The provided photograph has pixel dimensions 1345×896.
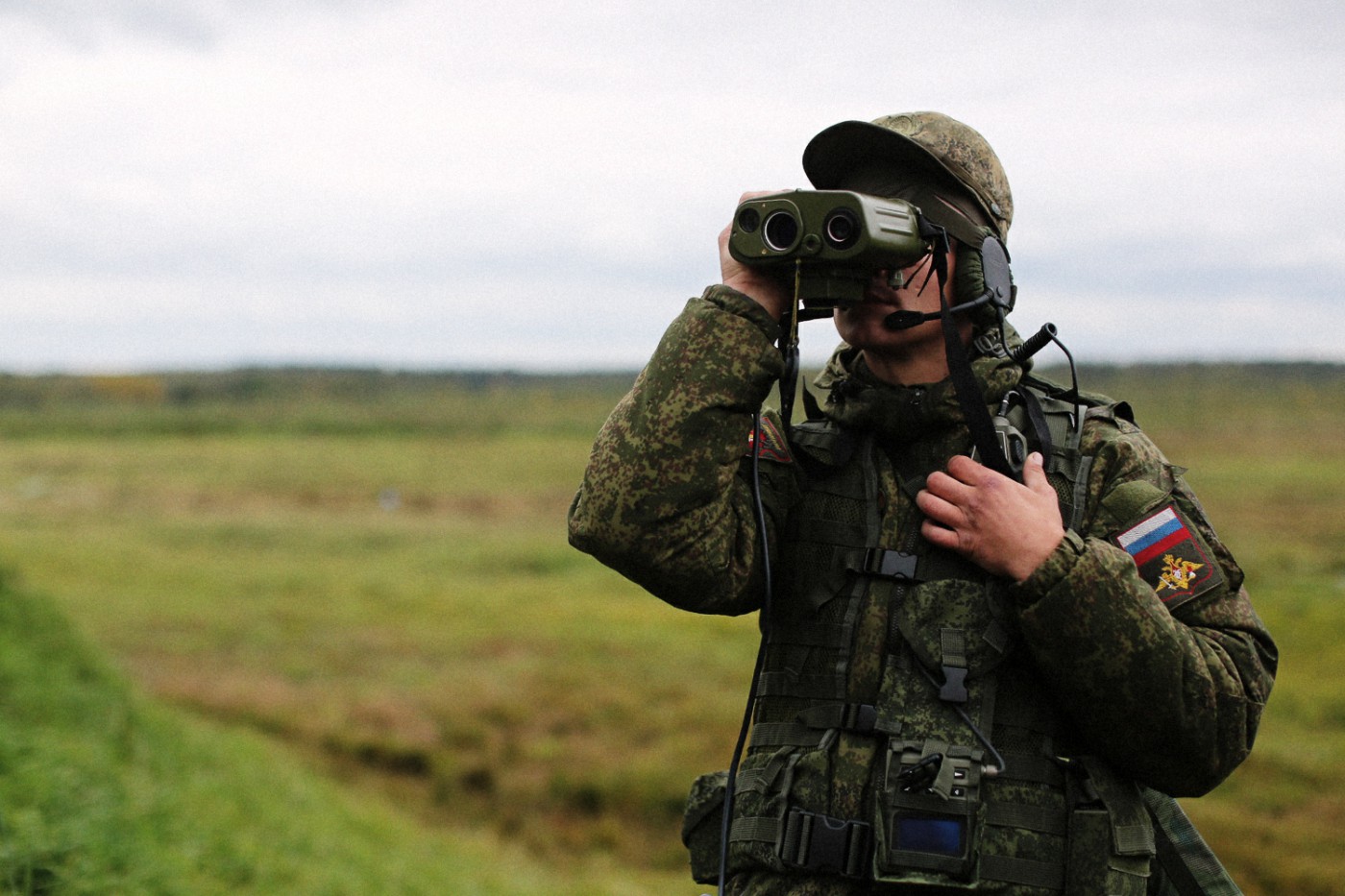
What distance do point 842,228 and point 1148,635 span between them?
1.05 m

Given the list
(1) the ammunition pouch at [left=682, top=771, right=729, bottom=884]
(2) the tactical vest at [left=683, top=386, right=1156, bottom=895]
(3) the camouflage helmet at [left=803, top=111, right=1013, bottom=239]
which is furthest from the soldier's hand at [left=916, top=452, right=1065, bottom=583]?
(1) the ammunition pouch at [left=682, top=771, right=729, bottom=884]

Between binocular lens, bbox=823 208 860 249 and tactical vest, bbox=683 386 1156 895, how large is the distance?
571 mm

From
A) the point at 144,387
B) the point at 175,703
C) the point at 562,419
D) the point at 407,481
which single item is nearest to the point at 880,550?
the point at 175,703

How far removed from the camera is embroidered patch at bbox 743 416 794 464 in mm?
3018

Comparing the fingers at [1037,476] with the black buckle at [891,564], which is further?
the black buckle at [891,564]

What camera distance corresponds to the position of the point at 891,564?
2812 millimetres

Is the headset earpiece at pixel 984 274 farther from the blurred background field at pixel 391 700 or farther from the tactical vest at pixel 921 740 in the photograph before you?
the blurred background field at pixel 391 700

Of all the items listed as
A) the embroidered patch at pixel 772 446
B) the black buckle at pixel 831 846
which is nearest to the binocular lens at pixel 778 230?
the embroidered patch at pixel 772 446

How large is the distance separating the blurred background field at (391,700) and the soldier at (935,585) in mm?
2997

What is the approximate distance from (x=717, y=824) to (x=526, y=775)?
401 inches

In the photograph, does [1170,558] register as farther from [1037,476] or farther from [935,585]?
[935,585]

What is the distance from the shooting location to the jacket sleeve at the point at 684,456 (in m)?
2.69

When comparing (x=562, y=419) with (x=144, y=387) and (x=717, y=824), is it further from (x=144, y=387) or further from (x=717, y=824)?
(x=717, y=824)

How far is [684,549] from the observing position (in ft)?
8.95
